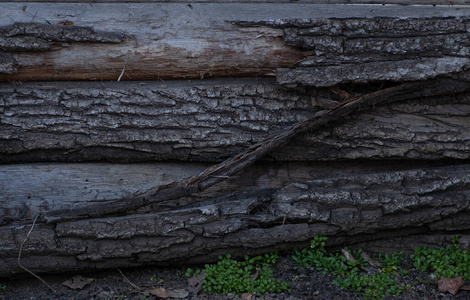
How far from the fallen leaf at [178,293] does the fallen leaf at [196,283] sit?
1.8 inches

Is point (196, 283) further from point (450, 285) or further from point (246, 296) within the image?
point (450, 285)

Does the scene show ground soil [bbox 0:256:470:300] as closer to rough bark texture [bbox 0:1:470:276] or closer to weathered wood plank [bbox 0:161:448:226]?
rough bark texture [bbox 0:1:470:276]

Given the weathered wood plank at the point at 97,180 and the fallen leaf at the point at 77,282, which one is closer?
the fallen leaf at the point at 77,282

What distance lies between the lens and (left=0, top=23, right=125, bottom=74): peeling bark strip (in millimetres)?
3051

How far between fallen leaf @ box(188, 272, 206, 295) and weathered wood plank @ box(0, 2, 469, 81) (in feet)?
4.52

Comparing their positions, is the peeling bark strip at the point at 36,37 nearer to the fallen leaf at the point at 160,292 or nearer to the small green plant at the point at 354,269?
the fallen leaf at the point at 160,292

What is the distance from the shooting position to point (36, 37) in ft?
10.1

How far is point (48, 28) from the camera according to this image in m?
3.07

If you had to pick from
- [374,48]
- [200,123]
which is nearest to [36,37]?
[200,123]

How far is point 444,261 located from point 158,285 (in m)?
1.97

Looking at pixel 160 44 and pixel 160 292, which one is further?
pixel 160 44

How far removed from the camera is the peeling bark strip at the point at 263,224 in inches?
120

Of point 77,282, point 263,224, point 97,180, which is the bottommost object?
point 77,282

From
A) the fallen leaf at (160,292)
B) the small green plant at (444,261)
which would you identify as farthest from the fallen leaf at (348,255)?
the fallen leaf at (160,292)
